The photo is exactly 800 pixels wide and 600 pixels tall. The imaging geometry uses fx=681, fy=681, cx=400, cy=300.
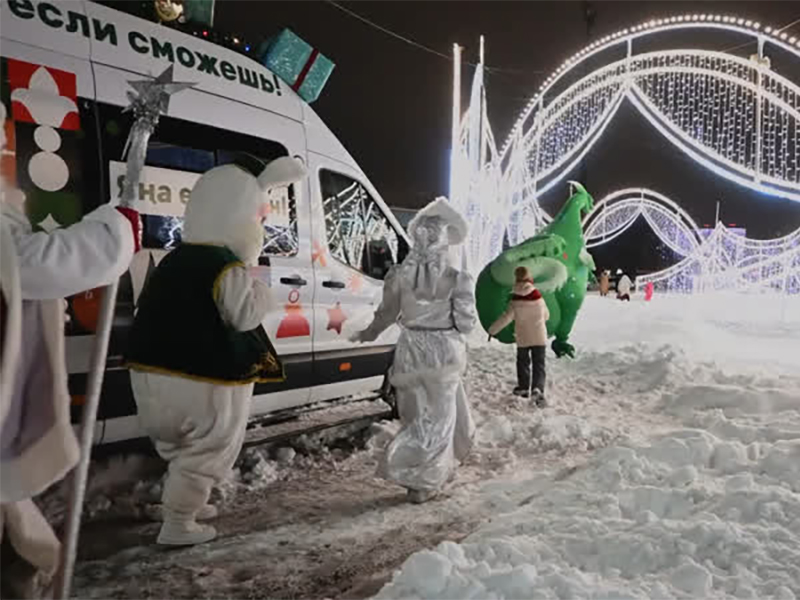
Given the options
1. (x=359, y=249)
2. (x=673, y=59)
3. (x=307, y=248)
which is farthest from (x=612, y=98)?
(x=307, y=248)

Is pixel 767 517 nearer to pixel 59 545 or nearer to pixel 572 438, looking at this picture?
pixel 572 438

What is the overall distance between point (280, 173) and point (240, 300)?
69cm

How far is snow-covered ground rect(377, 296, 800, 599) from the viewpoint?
286 cm

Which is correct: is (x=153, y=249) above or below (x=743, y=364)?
above

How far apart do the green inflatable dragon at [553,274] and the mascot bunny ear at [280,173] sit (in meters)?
5.16

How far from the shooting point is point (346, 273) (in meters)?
5.31

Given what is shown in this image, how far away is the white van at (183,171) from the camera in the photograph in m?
3.49

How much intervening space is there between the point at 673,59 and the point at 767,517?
27.3ft

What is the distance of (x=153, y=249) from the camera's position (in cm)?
402

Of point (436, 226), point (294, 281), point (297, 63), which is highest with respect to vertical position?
point (297, 63)

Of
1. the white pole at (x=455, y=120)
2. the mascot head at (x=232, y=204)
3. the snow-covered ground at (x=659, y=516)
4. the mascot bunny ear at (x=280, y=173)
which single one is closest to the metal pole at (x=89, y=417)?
the mascot head at (x=232, y=204)

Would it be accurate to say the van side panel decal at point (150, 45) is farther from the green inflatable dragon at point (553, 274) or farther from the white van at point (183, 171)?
the green inflatable dragon at point (553, 274)

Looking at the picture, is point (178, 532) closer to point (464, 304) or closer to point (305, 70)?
point (464, 304)

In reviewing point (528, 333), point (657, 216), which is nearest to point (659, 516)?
point (528, 333)
